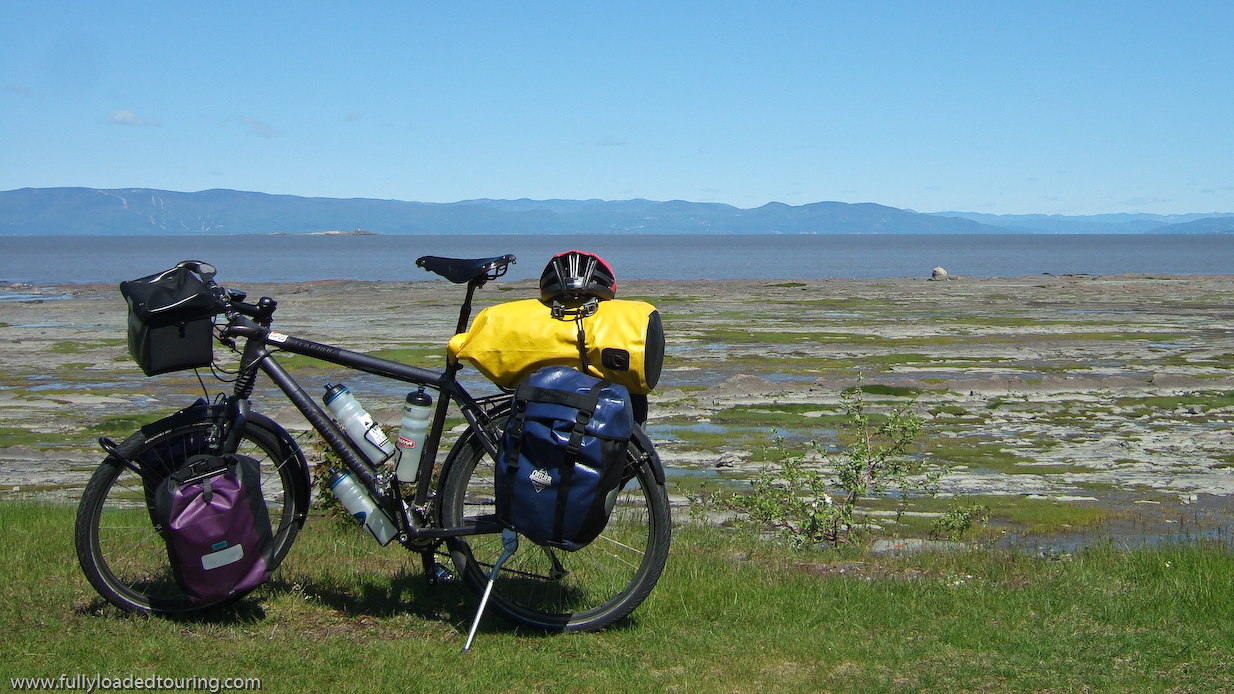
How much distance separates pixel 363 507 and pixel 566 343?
1.27 m

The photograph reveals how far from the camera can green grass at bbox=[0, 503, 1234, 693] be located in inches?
161

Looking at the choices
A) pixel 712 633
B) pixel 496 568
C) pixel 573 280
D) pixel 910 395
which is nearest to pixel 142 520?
pixel 496 568

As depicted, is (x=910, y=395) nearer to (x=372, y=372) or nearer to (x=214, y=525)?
(x=372, y=372)

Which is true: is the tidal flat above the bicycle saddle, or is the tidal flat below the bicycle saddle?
below

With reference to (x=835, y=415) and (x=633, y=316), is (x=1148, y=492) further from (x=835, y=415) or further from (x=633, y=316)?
(x=633, y=316)

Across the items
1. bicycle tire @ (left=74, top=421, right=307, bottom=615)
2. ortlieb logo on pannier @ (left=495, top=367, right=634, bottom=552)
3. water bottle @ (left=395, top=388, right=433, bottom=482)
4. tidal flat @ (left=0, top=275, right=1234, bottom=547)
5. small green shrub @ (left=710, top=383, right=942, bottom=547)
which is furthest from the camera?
tidal flat @ (left=0, top=275, right=1234, bottom=547)

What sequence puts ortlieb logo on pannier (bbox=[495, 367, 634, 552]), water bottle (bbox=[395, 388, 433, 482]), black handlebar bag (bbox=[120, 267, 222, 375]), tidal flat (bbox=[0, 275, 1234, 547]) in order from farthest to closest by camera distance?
1. tidal flat (bbox=[0, 275, 1234, 547])
2. water bottle (bbox=[395, 388, 433, 482])
3. black handlebar bag (bbox=[120, 267, 222, 375])
4. ortlieb logo on pannier (bbox=[495, 367, 634, 552])

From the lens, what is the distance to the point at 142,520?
503 centimetres

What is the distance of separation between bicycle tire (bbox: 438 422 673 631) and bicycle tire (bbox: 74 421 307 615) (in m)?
0.85

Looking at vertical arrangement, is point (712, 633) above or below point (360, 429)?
below

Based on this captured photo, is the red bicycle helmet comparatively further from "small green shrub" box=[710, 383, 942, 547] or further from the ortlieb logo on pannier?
"small green shrub" box=[710, 383, 942, 547]

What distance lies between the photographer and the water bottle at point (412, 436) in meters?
4.75

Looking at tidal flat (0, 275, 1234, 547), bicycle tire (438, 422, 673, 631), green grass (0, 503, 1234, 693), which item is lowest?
tidal flat (0, 275, 1234, 547)

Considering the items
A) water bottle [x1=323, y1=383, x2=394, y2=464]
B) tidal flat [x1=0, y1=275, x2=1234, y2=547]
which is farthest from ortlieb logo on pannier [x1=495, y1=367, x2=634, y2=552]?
tidal flat [x1=0, y1=275, x2=1234, y2=547]
